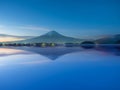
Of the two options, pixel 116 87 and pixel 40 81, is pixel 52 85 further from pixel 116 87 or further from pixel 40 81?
pixel 116 87

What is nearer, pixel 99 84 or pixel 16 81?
pixel 99 84

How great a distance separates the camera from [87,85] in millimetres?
2496

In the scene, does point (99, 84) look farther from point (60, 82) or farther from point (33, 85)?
point (33, 85)

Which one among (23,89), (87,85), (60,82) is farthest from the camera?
(60,82)

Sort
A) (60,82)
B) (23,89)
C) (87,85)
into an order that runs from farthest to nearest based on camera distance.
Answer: (60,82) < (87,85) < (23,89)

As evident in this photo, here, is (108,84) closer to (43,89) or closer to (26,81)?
(43,89)

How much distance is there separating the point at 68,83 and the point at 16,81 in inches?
31.7

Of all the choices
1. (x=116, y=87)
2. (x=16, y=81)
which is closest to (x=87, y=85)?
(x=116, y=87)

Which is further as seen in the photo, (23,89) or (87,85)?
(87,85)

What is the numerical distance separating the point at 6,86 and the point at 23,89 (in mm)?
279

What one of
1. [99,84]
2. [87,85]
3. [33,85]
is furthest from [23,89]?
[99,84]

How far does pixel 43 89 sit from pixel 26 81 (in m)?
0.51

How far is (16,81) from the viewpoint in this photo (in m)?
2.76

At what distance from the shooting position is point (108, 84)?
255 cm
